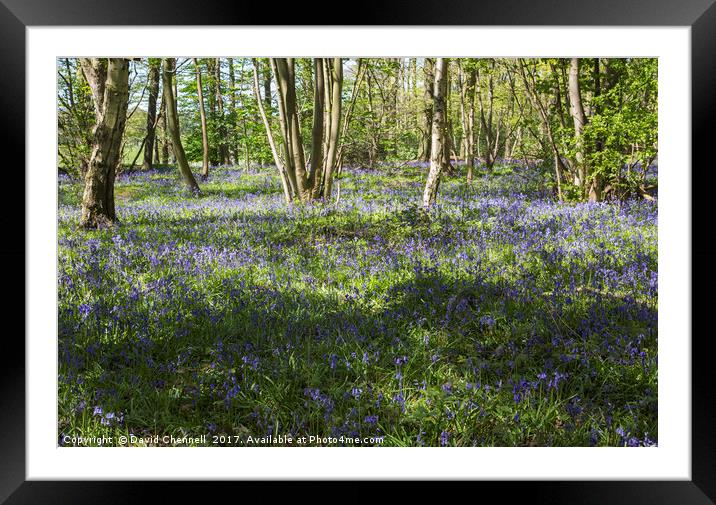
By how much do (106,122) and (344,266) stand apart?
136 inches

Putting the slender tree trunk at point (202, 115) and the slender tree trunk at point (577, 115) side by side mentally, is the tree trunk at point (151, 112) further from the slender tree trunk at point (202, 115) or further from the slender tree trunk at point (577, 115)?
the slender tree trunk at point (577, 115)

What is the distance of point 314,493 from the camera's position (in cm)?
287

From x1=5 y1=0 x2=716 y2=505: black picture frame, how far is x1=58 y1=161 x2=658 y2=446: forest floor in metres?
0.27

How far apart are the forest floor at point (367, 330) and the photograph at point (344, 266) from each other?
0.02 metres

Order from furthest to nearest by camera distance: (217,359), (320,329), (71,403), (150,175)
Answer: (150,175)
(320,329)
(217,359)
(71,403)

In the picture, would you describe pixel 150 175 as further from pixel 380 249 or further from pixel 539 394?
pixel 539 394

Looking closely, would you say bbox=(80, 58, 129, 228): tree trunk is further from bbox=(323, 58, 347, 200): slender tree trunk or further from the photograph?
bbox=(323, 58, 347, 200): slender tree trunk

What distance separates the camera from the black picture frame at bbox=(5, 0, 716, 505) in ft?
9.21

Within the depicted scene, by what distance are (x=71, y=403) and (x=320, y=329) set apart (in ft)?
5.56

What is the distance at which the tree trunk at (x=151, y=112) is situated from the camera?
490cm

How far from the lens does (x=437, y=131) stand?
6.47 metres
